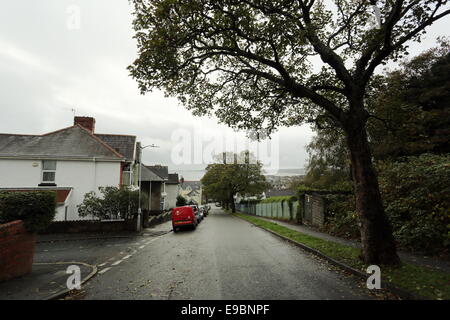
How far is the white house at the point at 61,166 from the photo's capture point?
2141 cm

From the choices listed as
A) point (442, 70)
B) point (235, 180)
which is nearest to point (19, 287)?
point (442, 70)

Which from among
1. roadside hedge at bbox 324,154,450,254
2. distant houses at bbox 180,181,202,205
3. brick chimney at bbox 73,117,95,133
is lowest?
distant houses at bbox 180,181,202,205

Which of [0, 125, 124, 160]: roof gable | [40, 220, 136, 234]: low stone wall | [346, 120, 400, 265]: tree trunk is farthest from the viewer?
[0, 125, 124, 160]: roof gable

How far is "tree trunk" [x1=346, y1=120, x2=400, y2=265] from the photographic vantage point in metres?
6.69

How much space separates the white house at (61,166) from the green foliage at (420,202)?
1992cm

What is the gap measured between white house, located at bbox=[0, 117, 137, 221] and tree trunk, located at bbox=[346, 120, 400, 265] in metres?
20.0

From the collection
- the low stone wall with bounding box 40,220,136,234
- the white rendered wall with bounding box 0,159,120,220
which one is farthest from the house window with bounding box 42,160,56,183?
the low stone wall with bounding box 40,220,136,234

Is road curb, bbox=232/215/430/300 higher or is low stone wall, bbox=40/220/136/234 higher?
road curb, bbox=232/215/430/300

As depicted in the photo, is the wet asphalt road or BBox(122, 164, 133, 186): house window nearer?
the wet asphalt road

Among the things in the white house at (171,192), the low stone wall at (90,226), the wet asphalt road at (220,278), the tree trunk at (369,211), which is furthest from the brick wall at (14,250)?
the white house at (171,192)

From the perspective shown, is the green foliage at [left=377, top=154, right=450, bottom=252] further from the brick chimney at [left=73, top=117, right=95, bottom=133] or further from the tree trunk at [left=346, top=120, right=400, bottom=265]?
the brick chimney at [left=73, top=117, right=95, bottom=133]

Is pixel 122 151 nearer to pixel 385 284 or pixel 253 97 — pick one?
pixel 253 97

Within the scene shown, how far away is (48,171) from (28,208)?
17.9 metres

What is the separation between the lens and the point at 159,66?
7.97m
